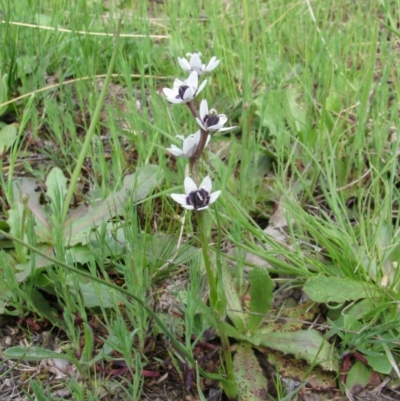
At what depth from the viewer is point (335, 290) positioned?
1.27 meters

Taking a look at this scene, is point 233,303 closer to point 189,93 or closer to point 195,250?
point 195,250

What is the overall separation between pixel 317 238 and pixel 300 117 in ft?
2.04

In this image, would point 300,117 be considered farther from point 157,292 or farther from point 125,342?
point 125,342

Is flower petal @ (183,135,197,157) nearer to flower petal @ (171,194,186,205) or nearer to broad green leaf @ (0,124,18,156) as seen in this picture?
flower petal @ (171,194,186,205)

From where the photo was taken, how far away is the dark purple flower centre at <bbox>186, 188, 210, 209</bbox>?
905 mm

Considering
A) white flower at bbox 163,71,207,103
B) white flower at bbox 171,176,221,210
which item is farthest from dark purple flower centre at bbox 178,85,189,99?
white flower at bbox 171,176,221,210

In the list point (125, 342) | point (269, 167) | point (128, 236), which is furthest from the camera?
point (269, 167)

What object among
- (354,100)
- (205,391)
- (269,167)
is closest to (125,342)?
(205,391)

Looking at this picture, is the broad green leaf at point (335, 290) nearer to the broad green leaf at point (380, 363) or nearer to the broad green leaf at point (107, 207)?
the broad green leaf at point (380, 363)

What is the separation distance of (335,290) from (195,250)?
14.2 inches

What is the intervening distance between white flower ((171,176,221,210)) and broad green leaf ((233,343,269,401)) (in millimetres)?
465

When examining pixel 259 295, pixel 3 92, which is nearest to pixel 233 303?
pixel 259 295

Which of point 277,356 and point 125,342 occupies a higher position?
point 125,342

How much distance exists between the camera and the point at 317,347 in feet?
3.99
